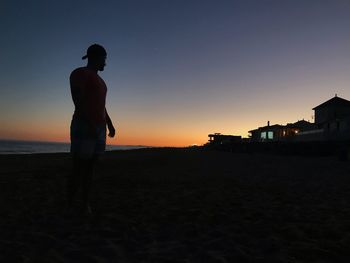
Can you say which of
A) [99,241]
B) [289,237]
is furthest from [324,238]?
[99,241]

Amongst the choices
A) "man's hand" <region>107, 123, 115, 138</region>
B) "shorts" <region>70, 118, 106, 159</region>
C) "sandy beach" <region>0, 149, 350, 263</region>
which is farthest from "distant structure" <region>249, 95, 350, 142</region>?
"shorts" <region>70, 118, 106, 159</region>

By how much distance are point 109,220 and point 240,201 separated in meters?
2.32

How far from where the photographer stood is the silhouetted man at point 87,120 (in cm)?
430

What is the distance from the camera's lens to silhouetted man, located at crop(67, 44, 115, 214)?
430cm

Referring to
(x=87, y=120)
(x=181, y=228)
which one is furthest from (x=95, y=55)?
(x=181, y=228)

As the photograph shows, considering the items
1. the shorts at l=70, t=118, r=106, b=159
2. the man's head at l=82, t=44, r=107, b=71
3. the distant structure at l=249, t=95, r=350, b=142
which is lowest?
the shorts at l=70, t=118, r=106, b=159

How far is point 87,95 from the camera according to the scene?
439 centimetres

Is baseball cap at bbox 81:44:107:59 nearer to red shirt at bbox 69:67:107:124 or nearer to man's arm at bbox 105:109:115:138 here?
red shirt at bbox 69:67:107:124

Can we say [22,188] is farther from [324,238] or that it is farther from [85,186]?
[324,238]

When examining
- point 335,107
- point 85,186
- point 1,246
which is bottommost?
point 1,246

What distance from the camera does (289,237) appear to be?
3.41m

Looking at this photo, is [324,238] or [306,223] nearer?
[324,238]

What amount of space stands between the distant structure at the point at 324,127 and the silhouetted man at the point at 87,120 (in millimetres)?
30595

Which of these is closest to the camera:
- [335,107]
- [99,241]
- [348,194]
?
[99,241]
